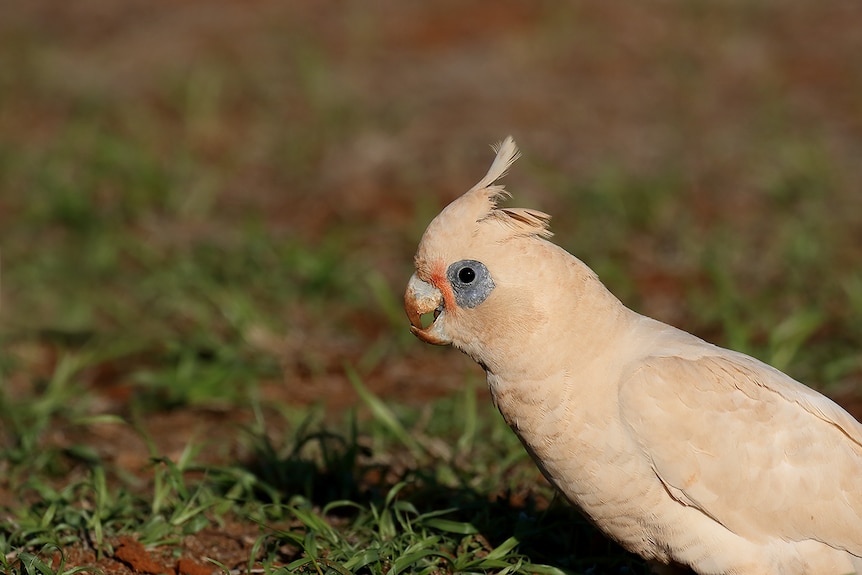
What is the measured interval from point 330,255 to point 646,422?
4109 millimetres

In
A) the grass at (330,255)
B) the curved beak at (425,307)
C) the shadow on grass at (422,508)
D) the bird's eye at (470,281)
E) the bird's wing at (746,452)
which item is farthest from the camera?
the grass at (330,255)

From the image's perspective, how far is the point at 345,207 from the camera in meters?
8.30

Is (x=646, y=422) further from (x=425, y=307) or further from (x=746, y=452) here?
(x=425, y=307)

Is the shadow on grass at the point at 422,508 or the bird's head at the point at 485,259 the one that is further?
the shadow on grass at the point at 422,508

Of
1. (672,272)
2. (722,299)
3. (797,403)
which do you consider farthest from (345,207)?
(797,403)

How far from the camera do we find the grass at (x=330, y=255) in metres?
4.25

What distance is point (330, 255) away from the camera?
712cm

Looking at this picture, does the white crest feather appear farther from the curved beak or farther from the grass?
the grass

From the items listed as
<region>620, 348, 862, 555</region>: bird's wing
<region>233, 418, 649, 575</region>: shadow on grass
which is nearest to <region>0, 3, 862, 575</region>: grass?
<region>233, 418, 649, 575</region>: shadow on grass

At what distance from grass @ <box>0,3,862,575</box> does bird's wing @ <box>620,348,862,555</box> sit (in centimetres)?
72

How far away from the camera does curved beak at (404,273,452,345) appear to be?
3504mm

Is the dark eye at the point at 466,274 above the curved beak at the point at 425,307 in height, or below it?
above

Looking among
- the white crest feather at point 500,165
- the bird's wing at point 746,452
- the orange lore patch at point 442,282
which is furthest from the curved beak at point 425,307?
the bird's wing at point 746,452

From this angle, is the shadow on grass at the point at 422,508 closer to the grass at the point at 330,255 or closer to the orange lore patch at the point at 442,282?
the grass at the point at 330,255
